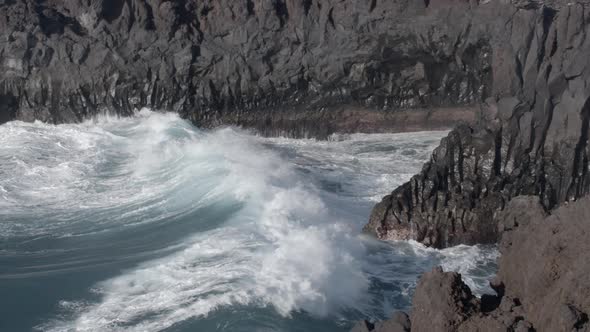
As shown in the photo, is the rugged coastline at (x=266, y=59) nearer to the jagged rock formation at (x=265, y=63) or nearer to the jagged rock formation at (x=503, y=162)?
the jagged rock formation at (x=265, y=63)

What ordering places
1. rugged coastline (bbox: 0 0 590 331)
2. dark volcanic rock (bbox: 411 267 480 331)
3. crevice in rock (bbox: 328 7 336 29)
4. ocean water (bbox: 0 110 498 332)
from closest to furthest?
dark volcanic rock (bbox: 411 267 480 331), ocean water (bbox: 0 110 498 332), rugged coastline (bbox: 0 0 590 331), crevice in rock (bbox: 328 7 336 29)

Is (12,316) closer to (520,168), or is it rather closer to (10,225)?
(10,225)

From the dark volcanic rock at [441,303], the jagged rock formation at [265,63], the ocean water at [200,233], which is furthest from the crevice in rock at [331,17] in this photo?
the dark volcanic rock at [441,303]

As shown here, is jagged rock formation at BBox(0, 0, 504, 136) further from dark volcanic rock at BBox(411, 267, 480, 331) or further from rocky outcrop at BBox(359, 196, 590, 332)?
dark volcanic rock at BBox(411, 267, 480, 331)

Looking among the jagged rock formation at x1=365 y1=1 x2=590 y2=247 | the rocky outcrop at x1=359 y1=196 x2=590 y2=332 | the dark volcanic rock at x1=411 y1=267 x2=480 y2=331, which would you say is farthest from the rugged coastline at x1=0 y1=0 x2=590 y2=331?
the dark volcanic rock at x1=411 y1=267 x2=480 y2=331

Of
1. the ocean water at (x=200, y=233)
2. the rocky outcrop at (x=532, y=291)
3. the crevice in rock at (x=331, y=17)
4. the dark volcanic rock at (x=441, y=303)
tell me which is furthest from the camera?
the crevice in rock at (x=331, y=17)

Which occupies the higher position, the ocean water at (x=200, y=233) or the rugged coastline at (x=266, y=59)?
the rugged coastline at (x=266, y=59)
